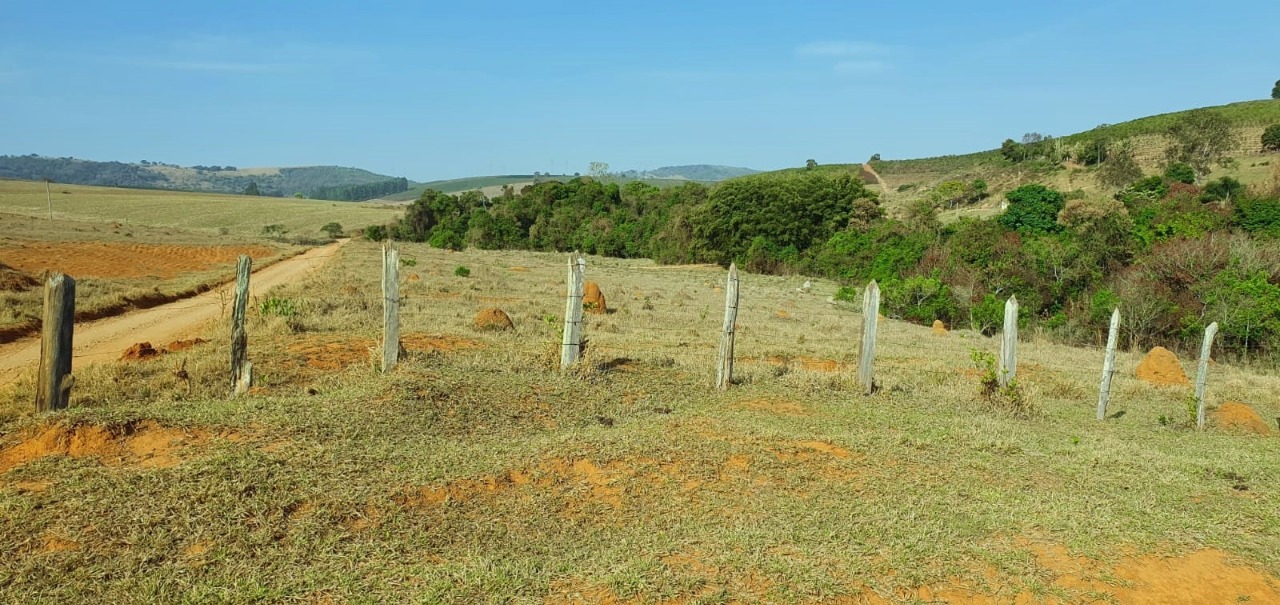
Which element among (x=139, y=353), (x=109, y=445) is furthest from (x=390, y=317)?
(x=139, y=353)

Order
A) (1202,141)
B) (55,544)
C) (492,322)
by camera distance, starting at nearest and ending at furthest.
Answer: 1. (55,544)
2. (492,322)
3. (1202,141)

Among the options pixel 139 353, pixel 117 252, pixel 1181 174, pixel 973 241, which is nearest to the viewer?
pixel 139 353

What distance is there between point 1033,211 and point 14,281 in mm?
39879

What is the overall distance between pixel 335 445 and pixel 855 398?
6.71 meters

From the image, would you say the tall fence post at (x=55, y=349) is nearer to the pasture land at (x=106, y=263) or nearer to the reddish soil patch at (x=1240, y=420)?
the pasture land at (x=106, y=263)

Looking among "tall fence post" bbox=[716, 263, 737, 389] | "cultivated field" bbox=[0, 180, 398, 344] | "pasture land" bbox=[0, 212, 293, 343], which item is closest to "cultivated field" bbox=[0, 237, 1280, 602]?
"tall fence post" bbox=[716, 263, 737, 389]

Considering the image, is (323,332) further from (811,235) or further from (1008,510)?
(811,235)

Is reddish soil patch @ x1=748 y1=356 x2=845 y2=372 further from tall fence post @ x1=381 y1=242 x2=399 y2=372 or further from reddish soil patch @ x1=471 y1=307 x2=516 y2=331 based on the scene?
tall fence post @ x1=381 y1=242 x2=399 y2=372

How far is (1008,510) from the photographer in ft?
22.5

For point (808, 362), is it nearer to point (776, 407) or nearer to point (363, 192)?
point (776, 407)

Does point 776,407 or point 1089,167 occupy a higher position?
point 1089,167

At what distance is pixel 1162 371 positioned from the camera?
53.2ft

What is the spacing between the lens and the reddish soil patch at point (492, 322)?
15.7 m

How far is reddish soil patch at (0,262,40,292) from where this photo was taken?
17359mm
